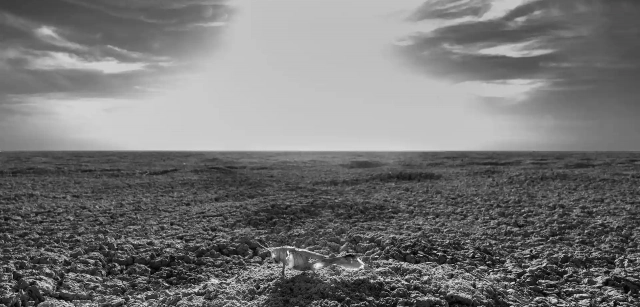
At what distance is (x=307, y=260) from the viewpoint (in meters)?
5.07

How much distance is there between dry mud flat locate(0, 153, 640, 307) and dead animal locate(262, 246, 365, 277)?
0.82 ft

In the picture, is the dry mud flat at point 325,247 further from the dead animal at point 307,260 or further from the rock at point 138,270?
the dead animal at point 307,260

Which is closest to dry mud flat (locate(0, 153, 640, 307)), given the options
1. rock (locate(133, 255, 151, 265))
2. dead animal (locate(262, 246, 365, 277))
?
rock (locate(133, 255, 151, 265))

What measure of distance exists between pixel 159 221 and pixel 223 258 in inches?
140

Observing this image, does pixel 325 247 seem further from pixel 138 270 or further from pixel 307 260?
pixel 138 270

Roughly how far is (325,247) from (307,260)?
2.49 metres

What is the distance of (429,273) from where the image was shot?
5672 millimetres

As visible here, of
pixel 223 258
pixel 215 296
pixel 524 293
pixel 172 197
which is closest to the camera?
pixel 215 296

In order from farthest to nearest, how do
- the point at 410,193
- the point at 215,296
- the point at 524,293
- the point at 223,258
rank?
1. the point at 410,193
2. the point at 223,258
3. the point at 524,293
4. the point at 215,296

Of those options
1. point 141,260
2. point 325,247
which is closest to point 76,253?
point 141,260

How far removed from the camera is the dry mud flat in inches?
203

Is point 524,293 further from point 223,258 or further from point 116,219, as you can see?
point 116,219

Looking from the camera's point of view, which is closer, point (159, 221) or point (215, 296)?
point (215, 296)

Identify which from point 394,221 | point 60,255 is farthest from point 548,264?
point 60,255
